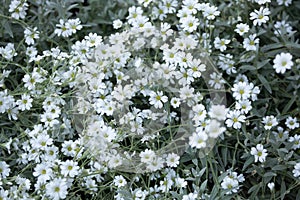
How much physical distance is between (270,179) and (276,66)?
46 centimetres

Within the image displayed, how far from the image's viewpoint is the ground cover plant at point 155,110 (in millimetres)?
2227

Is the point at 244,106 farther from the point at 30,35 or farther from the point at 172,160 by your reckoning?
the point at 30,35

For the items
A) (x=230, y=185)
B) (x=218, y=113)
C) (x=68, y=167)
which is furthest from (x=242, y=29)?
(x=68, y=167)

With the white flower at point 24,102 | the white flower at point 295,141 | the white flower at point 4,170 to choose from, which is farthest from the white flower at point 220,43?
the white flower at point 4,170

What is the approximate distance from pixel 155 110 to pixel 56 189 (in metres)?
0.55

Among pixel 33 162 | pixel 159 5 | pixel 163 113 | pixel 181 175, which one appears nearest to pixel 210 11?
pixel 159 5

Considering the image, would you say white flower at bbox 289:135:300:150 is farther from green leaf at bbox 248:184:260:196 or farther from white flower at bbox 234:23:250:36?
white flower at bbox 234:23:250:36

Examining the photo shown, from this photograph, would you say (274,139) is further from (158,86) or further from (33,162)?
(33,162)

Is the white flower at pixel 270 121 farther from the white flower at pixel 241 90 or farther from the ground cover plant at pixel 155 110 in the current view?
the white flower at pixel 241 90

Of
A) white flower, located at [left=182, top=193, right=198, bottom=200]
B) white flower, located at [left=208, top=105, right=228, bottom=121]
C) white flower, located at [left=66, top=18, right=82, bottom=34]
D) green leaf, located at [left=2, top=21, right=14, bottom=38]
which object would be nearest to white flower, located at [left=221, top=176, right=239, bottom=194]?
white flower, located at [left=182, top=193, right=198, bottom=200]

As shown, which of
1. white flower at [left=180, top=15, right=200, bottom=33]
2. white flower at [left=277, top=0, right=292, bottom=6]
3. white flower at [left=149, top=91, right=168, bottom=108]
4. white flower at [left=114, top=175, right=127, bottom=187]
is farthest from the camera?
white flower at [left=277, top=0, right=292, bottom=6]

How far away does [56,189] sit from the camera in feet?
6.90

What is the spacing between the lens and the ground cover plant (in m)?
2.23

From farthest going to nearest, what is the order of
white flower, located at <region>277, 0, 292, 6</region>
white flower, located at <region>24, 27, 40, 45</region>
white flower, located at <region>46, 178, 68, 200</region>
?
white flower, located at <region>277, 0, 292, 6</region>
white flower, located at <region>24, 27, 40, 45</region>
white flower, located at <region>46, 178, 68, 200</region>
